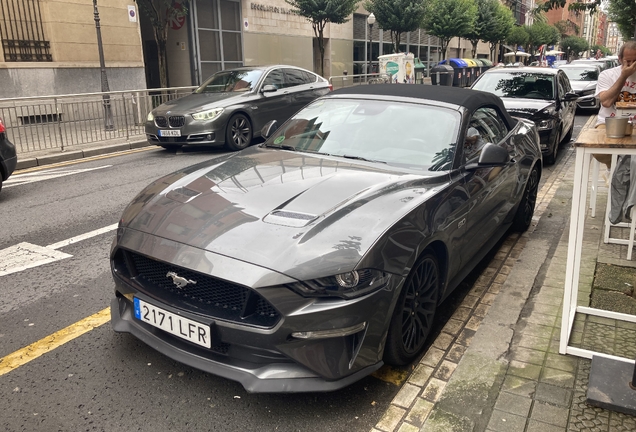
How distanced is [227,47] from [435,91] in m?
20.8

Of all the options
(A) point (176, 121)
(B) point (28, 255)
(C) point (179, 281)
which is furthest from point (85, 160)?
(C) point (179, 281)

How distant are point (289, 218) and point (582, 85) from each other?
1771 cm

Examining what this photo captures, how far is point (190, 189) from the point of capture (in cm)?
331

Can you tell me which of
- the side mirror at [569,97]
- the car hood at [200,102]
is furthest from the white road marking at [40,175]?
the side mirror at [569,97]

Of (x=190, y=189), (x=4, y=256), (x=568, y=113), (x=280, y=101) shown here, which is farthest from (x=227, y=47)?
(x=190, y=189)

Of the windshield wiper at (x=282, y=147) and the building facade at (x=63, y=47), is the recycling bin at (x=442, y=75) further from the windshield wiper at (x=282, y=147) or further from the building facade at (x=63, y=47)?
the windshield wiper at (x=282, y=147)

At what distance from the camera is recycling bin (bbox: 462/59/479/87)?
125 ft

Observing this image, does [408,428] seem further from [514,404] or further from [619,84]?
[619,84]

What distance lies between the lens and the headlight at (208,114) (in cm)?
1008

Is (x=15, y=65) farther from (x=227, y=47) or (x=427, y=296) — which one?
(x=427, y=296)

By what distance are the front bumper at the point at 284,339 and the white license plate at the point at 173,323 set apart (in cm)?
3

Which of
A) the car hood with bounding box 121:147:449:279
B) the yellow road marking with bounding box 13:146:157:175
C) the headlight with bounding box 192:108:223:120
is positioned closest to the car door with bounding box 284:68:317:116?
the headlight with bounding box 192:108:223:120

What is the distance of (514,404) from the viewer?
2.74 metres

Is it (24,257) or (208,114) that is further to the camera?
(208,114)
